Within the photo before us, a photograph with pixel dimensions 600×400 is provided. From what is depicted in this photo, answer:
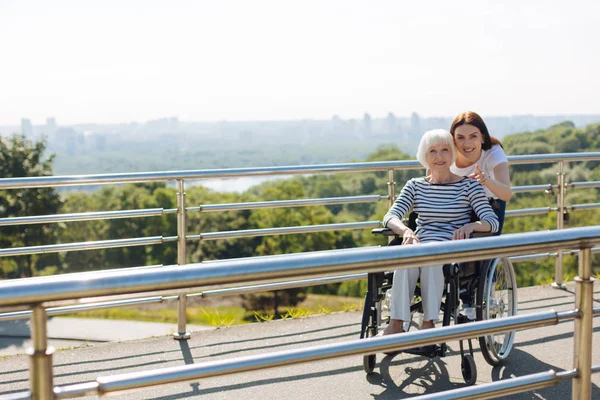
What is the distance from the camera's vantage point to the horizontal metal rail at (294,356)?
167 cm

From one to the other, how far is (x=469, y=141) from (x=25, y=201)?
120ft

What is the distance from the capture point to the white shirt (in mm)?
4430

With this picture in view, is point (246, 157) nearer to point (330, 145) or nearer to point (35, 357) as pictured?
point (330, 145)

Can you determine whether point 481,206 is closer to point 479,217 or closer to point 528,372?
point 479,217

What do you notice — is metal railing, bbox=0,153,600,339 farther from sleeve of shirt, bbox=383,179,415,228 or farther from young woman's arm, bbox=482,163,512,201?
young woman's arm, bbox=482,163,512,201

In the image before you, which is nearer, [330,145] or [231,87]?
[330,145]

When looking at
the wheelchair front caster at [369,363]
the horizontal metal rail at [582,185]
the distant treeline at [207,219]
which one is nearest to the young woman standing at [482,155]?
the wheelchair front caster at [369,363]

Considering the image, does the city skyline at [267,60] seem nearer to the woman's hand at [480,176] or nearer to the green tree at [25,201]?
the green tree at [25,201]

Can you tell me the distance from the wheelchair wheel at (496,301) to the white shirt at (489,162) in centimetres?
48

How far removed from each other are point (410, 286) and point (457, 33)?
109m

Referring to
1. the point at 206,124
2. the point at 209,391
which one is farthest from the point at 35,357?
the point at 206,124

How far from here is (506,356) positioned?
416cm

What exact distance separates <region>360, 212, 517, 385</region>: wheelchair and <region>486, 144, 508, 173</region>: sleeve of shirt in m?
0.59

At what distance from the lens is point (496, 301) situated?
4.11 meters
